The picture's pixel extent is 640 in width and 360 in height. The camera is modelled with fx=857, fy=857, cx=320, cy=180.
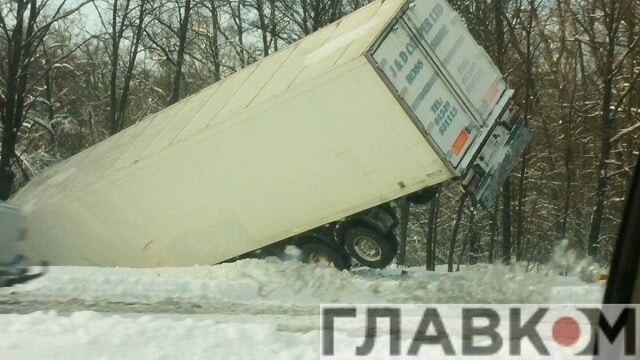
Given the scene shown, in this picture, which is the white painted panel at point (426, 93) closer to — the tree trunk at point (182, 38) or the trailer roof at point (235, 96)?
the trailer roof at point (235, 96)

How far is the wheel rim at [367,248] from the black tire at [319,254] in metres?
0.36

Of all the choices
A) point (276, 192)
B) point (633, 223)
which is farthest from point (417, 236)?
point (633, 223)

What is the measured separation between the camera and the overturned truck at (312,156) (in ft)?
43.8

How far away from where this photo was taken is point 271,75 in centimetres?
1507

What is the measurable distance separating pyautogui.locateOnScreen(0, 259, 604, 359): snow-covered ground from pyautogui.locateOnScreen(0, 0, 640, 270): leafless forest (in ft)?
28.0

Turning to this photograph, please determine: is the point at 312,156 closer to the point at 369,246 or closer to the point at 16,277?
the point at 369,246

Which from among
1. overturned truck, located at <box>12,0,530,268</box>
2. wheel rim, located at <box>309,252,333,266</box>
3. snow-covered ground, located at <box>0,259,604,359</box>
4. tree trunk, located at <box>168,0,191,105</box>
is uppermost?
tree trunk, located at <box>168,0,191,105</box>

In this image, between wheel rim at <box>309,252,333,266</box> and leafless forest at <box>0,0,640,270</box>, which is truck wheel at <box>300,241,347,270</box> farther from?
leafless forest at <box>0,0,640,270</box>

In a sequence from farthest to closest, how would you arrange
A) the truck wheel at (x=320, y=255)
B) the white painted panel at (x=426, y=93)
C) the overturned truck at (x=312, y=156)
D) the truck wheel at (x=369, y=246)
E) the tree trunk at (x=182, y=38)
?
1. the tree trunk at (x=182, y=38)
2. the truck wheel at (x=320, y=255)
3. the truck wheel at (x=369, y=246)
4. the overturned truck at (x=312, y=156)
5. the white painted panel at (x=426, y=93)

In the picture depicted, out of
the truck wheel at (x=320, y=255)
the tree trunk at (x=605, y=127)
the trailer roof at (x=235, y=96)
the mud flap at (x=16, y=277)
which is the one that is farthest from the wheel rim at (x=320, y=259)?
the tree trunk at (x=605, y=127)

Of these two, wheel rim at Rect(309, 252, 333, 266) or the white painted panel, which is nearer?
the white painted panel

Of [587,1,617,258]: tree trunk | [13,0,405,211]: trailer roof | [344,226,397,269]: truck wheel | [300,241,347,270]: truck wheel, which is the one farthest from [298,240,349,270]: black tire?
[587,1,617,258]: tree trunk

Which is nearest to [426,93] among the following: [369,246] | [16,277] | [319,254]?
[369,246]

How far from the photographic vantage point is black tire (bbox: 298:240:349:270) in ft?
49.7
